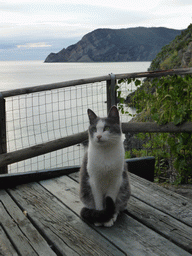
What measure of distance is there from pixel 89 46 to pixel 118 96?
51.2 meters

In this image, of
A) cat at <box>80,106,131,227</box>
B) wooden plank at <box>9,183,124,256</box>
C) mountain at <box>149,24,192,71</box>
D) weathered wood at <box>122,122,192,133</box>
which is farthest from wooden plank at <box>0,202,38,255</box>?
mountain at <box>149,24,192,71</box>

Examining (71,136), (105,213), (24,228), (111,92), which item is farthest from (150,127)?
(24,228)

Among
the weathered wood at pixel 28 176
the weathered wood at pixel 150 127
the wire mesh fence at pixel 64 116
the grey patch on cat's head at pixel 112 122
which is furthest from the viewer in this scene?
the wire mesh fence at pixel 64 116

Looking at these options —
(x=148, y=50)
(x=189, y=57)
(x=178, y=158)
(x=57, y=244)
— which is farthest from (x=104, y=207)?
(x=148, y=50)

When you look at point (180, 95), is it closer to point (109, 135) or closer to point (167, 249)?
point (109, 135)

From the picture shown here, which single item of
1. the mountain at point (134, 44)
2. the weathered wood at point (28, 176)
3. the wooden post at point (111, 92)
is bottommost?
the weathered wood at point (28, 176)

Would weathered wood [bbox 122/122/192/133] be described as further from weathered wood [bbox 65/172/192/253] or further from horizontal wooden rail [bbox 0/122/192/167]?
weathered wood [bbox 65/172/192/253]

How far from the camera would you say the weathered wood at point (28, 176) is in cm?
223

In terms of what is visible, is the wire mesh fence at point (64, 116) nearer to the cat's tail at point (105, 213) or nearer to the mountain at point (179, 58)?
the cat's tail at point (105, 213)

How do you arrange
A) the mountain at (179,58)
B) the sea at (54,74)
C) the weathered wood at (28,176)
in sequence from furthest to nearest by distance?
the mountain at (179,58) < the sea at (54,74) < the weathered wood at (28,176)

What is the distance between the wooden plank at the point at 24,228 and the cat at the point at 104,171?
1.07ft

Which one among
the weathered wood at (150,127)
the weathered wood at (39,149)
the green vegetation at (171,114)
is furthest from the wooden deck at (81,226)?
the green vegetation at (171,114)

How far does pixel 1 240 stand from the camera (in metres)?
1.49

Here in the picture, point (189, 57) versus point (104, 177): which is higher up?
point (189, 57)
